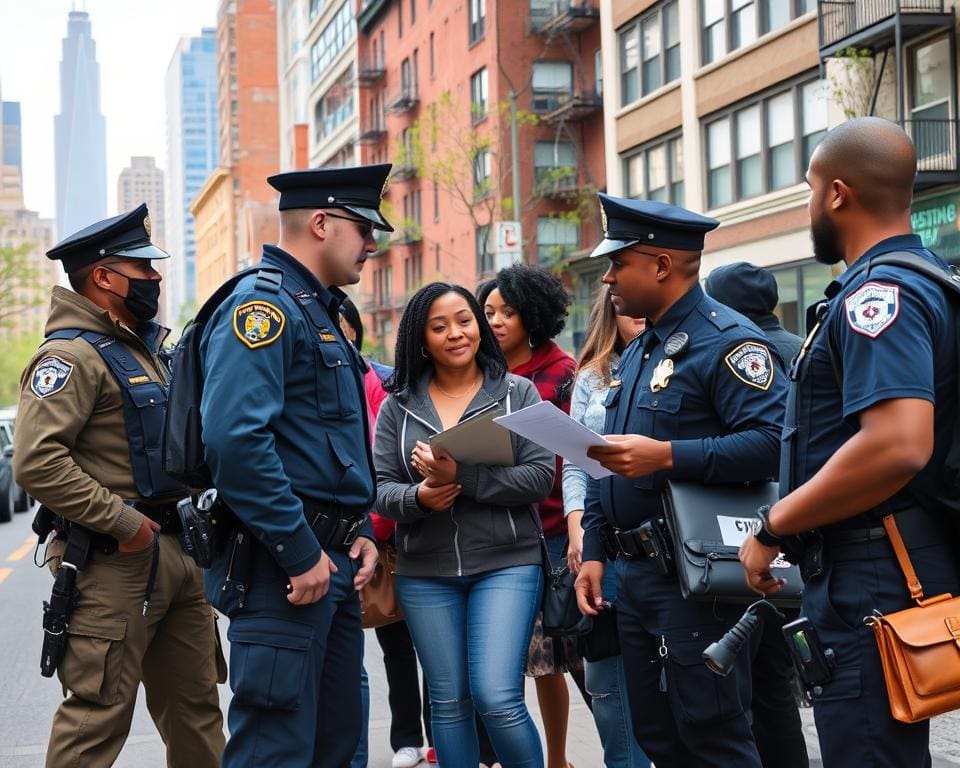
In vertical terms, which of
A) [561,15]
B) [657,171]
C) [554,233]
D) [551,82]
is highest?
[561,15]

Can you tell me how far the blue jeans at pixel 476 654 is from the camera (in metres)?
4.79

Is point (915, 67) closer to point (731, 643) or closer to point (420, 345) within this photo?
point (420, 345)

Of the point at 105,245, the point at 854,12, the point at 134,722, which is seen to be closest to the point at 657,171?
the point at 854,12

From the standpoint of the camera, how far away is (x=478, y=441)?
15.1 feet

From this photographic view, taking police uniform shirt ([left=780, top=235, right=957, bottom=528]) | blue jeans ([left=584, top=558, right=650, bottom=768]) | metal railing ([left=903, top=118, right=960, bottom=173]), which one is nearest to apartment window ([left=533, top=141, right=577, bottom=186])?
metal railing ([left=903, top=118, right=960, bottom=173])

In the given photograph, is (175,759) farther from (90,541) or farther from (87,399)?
(87,399)

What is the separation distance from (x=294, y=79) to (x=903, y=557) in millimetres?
86005

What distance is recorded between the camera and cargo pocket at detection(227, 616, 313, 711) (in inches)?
151

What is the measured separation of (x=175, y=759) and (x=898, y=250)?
347cm

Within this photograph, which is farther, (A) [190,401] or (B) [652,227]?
(B) [652,227]

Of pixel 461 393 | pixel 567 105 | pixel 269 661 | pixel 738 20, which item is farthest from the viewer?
pixel 567 105

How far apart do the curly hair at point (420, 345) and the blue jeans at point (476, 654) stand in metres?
0.83

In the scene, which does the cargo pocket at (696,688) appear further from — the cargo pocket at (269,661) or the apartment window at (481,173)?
the apartment window at (481,173)

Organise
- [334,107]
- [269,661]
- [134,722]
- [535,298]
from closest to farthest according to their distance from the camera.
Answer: [269,661], [535,298], [134,722], [334,107]
